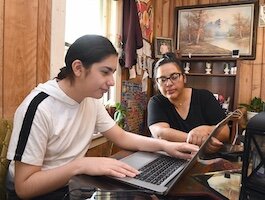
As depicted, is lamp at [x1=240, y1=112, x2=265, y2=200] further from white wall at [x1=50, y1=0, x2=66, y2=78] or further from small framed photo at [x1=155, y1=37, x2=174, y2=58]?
small framed photo at [x1=155, y1=37, x2=174, y2=58]

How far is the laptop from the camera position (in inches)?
30.9

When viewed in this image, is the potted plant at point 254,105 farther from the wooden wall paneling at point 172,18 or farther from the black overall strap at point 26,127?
the black overall strap at point 26,127

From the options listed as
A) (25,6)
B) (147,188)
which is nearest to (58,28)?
(25,6)

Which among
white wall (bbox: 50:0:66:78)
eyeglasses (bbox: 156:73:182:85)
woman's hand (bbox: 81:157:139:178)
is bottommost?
woman's hand (bbox: 81:157:139:178)

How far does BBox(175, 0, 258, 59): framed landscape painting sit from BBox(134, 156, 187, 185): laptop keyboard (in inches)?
102

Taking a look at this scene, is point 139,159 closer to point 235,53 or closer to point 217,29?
point 235,53

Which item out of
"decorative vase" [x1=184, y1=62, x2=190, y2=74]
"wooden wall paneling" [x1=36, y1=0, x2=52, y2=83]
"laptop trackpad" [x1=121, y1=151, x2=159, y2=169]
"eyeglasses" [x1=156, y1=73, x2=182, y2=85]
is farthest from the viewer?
"decorative vase" [x1=184, y1=62, x2=190, y2=74]

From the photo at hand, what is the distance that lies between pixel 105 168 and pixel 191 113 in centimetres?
112

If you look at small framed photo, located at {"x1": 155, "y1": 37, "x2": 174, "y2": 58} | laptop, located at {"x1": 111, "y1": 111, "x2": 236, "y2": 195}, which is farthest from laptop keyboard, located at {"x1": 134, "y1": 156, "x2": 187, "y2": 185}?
small framed photo, located at {"x1": 155, "y1": 37, "x2": 174, "y2": 58}

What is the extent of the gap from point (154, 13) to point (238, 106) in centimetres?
167

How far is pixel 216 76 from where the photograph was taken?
11.0 ft

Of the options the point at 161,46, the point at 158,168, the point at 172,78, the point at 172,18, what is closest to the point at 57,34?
the point at 172,78

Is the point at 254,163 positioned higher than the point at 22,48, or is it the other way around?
the point at 22,48

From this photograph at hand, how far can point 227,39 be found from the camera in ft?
11.0
